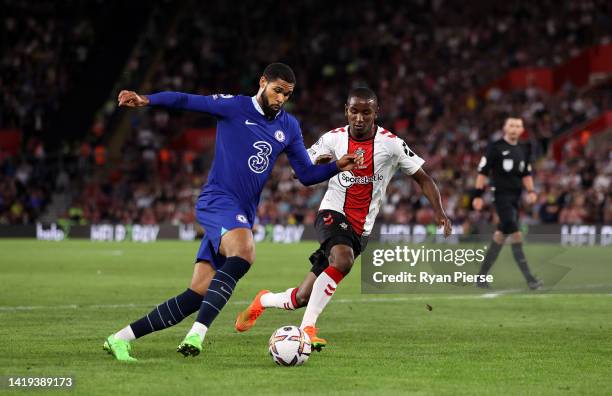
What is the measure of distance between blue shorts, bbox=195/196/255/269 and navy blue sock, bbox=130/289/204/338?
1.11 feet

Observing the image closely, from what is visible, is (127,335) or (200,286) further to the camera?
(200,286)

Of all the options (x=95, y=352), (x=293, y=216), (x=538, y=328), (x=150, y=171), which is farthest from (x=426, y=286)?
(x=150, y=171)

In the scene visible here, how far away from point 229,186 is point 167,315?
3.56ft

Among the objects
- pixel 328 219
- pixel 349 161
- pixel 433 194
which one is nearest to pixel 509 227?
pixel 433 194

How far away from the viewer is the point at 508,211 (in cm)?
1683

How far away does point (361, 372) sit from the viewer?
8250 mm

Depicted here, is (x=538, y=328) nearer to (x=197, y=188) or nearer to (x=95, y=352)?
(x=95, y=352)

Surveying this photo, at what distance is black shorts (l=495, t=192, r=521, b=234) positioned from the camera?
16.8 meters

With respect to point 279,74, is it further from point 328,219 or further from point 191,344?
point 191,344

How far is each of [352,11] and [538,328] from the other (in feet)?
110

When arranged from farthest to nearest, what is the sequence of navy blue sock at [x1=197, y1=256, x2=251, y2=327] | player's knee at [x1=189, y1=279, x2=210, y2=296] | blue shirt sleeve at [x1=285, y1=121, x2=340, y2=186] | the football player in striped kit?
the football player in striped kit → blue shirt sleeve at [x1=285, y1=121, x2=340, y2=186] → player's knee at [x1=189, y1=279, x2=210, y2=296] → navy blue sock at [x1=197, y1=256, x2=251, y2=327]

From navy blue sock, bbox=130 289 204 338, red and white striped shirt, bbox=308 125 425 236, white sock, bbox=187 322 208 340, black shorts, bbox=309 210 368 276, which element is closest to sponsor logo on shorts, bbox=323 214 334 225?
black shorts, bbox=309 210 368 276

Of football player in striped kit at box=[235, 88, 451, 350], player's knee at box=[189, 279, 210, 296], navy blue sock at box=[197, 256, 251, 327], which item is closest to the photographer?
navy blue sock at box=[197, 256, 251, 327]

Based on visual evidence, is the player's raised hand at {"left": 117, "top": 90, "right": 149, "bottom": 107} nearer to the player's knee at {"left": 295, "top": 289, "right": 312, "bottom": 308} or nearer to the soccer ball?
the soccer ball
